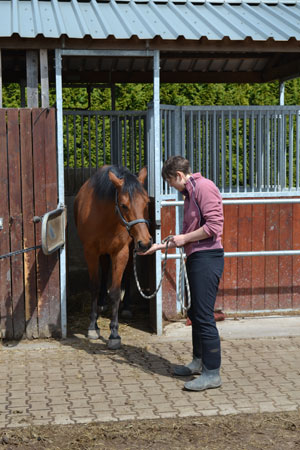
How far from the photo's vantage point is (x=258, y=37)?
6.26 m

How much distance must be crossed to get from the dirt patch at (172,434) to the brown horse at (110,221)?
1.83 m

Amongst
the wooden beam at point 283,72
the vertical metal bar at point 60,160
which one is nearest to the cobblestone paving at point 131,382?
the vertical metal bar at point 60,160

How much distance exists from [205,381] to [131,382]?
1.92 feet

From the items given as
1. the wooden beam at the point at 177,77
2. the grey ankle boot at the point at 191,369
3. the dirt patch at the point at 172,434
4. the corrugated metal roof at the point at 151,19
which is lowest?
the dirt patch at the point at 172,434

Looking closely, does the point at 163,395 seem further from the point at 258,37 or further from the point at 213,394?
the point at 258,37

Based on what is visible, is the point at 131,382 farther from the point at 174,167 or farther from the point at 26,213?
the point at 26,213

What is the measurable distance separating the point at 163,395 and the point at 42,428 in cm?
96

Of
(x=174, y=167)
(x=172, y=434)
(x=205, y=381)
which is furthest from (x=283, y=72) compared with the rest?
(x=172, y=434)

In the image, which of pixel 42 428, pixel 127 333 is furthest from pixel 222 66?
pixel 42 428

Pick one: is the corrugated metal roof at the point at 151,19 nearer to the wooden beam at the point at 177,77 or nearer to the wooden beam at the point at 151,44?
the wooden beam at the point at 151,44

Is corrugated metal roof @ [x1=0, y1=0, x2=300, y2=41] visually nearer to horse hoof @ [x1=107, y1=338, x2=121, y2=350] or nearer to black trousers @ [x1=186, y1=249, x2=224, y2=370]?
black trousers @ [x1=186, y1=249, x2=224, y2=370]

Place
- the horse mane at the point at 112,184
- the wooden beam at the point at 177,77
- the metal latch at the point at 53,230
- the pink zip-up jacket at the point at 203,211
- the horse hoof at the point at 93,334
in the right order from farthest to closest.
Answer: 1. the wooden beam at the point at 177,77
2. the horse hoof at the point at 93,334
3. the horse mane at the point at 112,184
4. the metal latch at the point at 53,230
5. the pink zip-up jacket at the point at 203,211

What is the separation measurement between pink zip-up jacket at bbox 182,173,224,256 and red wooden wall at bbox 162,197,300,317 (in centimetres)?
218

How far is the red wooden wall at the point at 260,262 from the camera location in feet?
23.0
